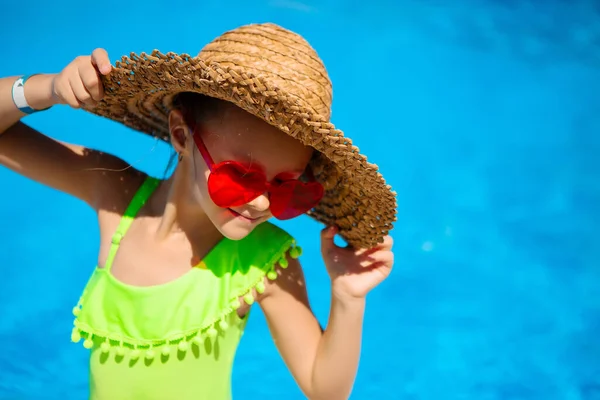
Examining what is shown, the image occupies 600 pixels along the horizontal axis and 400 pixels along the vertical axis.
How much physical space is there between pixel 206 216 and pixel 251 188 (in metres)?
0.30

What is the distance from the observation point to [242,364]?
349 cm

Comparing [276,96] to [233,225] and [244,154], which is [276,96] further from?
[233,225]

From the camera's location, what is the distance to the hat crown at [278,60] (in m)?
1.37

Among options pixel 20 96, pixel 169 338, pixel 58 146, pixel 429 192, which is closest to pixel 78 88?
pixel 20 96

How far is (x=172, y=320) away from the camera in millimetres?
1573

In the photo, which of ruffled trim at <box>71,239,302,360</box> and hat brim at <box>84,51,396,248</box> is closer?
hat brim at <box>84,51,396,248</box>

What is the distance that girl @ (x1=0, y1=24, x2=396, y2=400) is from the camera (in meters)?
1.40

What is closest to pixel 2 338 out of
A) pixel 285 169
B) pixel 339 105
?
pixel 285 169

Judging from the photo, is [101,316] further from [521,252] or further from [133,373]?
[521,252]

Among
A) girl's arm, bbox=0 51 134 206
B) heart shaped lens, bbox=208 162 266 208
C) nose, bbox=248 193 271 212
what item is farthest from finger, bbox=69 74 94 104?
nose, bbox=248 193 271 212

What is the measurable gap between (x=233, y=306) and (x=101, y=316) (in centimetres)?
32

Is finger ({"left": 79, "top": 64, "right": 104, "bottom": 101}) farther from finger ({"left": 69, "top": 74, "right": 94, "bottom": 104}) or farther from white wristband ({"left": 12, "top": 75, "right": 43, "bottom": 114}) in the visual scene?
white wristband ({"left": 12, "top": 75, "right": 43, "bottom": 114})

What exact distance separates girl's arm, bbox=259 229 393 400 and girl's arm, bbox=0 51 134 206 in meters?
0.56

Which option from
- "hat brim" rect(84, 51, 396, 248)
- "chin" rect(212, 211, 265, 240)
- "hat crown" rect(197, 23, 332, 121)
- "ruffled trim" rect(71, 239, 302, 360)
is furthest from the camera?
"ruffled trim" rect(71, 239, 302, 360)
